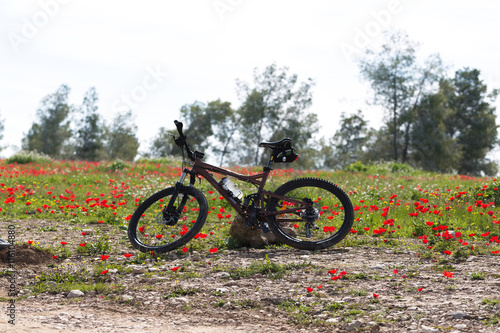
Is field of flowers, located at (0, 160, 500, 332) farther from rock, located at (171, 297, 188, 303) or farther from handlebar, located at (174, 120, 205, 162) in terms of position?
handlebar, located at (174, 120, 205, 162)

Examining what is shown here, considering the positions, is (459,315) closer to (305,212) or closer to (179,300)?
(179,300)

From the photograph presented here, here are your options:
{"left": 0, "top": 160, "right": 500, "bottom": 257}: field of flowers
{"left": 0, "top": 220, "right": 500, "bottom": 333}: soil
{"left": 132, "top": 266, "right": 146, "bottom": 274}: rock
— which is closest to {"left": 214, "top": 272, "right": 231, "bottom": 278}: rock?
{"left": 0, "top": 220, "right": 500, "bottom": 333}: soil

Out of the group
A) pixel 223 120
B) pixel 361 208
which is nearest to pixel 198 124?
pixel 223 120

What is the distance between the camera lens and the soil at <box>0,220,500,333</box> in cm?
360

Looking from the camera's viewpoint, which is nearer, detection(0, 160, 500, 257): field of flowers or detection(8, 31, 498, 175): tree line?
detection(0, 160, 500, 257): field of flowers

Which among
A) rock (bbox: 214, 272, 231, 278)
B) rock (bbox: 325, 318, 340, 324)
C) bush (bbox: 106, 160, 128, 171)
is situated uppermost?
bush (bbox: 106, 160, 128, 171)

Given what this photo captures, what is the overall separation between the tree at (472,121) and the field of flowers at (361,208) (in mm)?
34741

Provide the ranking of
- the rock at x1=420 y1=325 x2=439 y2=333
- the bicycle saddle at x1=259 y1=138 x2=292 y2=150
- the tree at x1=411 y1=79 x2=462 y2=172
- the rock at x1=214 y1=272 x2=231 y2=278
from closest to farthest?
the rock at x1=420 y1=325 x2=439 y2=333
the rock at x1=214 y1=272 x2=231 y2=278
the bicycle saddle at x1=259 y1=138 x2=292 y2=150
the tree at x1=411 y1=79 x2=462 y2=172

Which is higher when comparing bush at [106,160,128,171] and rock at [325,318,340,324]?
bush at [106,160,128,171]

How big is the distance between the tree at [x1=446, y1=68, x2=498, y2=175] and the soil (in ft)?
139

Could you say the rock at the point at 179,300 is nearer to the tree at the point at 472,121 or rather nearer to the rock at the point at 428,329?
the rock at the point at 428,329

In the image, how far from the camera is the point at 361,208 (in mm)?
9031

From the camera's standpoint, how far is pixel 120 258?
19.1 feet

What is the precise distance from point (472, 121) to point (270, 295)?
46.0 metres
